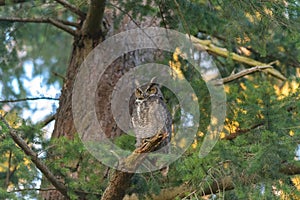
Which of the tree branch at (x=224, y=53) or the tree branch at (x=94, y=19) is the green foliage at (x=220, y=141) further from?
the tree branch at (x=224, y=53)

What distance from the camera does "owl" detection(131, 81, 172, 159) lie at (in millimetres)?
5402

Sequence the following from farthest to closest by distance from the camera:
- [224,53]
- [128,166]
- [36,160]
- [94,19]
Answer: [224,53] < [94,19] < [36,160] < [128,166]

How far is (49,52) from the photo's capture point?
35.0 feet

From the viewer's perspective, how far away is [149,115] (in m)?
5.44

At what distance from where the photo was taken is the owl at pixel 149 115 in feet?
17.7

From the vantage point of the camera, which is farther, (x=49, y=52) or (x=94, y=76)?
(x=49, y=52)

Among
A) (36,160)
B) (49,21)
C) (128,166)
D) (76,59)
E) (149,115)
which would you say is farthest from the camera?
(76,59)

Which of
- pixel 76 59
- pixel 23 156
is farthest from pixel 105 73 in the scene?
pixel 23 156

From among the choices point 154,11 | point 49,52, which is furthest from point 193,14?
point 49,52

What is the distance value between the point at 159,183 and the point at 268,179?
3.63 feet

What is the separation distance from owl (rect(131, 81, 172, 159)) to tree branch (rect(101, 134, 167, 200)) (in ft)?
Answer: 1.87

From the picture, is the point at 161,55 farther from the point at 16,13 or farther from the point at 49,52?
the point at 49,52

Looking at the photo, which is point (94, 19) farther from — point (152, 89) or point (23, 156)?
point (23, 156)

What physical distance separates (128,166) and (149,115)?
2.72 ft
